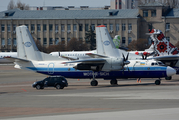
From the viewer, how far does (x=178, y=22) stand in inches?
4439

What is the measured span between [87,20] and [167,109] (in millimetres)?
97919

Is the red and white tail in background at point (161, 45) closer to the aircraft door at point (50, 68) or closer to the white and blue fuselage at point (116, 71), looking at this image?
the white and blue fuselage at point (116, 71)

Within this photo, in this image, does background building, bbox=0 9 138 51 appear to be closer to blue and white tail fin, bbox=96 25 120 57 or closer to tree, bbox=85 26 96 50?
tree, bbox=85 26 96 50

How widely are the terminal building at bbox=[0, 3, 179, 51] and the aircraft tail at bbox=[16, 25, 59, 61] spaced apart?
73.4 meters

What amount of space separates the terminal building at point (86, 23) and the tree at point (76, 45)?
11.4m

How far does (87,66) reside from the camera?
39.6 meters

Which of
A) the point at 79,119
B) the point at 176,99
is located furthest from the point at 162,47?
the point at 79,119

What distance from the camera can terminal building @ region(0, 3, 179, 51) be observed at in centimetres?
11394

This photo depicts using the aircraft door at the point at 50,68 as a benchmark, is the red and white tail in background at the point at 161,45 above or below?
above

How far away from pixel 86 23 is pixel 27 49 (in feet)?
254

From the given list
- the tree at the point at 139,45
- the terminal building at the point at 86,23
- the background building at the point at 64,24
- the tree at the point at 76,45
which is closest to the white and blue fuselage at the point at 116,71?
the tree at the point at 76,45

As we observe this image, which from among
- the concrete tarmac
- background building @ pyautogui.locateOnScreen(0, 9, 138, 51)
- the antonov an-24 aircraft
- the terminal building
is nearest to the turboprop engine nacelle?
the antonov an-24 aircraft

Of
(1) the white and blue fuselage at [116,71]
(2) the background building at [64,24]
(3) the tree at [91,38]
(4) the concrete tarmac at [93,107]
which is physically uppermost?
(2) the background building at [64,24]

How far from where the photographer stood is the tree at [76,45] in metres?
106
